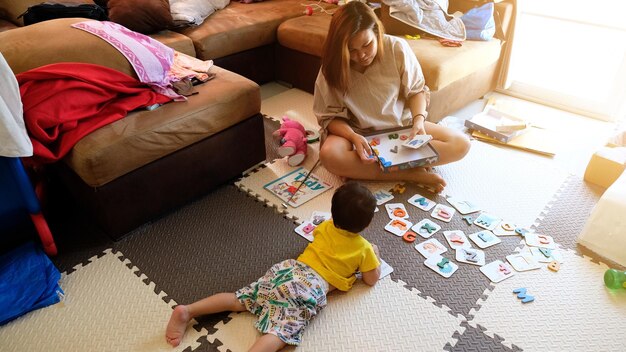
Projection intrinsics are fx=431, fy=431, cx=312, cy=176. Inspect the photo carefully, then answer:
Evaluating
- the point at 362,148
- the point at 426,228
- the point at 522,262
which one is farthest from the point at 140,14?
the point at 522,262

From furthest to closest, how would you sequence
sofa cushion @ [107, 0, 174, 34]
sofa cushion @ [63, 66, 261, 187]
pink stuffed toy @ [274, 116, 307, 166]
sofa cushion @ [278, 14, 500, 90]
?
sofa cushion @ [107, 0, 174, 34]
sofa cushion @ [278, 14, 500, 90]
pink stuffed toy @ [274, 116, 307, 166]
sofa cushion @ [63, 66, 261, 187]

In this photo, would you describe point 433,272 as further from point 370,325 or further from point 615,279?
point 615,279

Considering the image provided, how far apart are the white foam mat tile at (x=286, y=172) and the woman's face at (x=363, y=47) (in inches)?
24.3

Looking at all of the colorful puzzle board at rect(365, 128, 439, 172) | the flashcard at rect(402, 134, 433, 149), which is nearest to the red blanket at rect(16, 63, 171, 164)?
the colorful puzzle board at rect(365, 128, 439, 172)

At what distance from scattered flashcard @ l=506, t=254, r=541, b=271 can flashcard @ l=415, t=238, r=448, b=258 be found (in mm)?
270

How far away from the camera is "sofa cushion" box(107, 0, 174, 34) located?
105 inches

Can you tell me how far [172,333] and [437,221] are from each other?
3.99 feet

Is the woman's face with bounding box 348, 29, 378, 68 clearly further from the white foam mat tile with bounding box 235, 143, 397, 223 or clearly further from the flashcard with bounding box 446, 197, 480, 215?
the flashcard with bounding box 446, 197, 480, 215

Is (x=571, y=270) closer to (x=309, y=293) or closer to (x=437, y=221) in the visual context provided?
(x=437, y=221)

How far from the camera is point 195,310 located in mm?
1505

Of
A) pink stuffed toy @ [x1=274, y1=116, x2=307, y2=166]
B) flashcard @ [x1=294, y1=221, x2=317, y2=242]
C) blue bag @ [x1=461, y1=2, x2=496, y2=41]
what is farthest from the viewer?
blue bag @ [x1=461, y1=2, x2=496, y2=41]

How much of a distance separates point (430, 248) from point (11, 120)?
5.48 ft

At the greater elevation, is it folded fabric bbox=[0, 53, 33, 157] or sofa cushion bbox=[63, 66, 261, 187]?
folded fabric bbox=[0, 53, 33, 157]

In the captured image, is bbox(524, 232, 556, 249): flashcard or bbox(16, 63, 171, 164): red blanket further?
bbox(524, 232, 556, 249): flashcard
